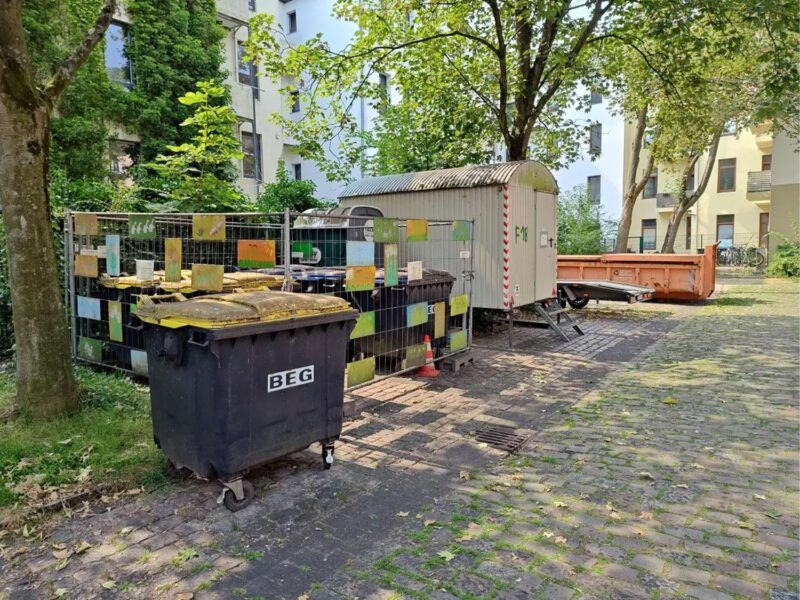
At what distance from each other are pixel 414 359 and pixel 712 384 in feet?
12.5

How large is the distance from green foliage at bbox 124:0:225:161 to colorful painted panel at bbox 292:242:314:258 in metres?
10.6

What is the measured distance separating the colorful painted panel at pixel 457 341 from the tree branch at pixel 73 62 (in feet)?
17.4

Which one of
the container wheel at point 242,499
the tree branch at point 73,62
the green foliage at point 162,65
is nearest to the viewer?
the container wheel at point 242,499

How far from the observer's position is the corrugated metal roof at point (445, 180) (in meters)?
9.35

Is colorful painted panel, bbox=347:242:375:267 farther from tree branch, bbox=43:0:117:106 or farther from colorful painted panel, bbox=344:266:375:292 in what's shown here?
tree branch, bbox=43:0:117:106

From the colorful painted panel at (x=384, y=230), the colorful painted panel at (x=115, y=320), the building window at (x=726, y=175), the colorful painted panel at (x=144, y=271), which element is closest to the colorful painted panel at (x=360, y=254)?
the colorful painted panel at (x=384, y=230)

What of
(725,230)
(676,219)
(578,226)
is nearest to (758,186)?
(725,230)

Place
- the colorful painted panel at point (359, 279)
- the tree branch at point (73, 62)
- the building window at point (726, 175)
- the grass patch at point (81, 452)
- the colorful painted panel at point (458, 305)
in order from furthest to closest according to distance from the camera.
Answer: the building window at point (726, 175)
the colorful painted panel at point (458, 305)
the colorful painted panel at point (359, 279)
the tree branch at point (73, 62)
the grass patch at point (81, 452)

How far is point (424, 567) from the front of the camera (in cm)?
306

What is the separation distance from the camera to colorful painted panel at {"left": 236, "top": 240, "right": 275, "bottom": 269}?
5.45m

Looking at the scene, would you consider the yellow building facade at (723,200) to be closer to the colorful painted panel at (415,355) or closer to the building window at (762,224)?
the building window at (762,224)

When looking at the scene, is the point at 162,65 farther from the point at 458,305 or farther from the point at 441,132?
the point at 458,305

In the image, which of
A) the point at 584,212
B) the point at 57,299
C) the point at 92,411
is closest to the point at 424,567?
the point at 92,411

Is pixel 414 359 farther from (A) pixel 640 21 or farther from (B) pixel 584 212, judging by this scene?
(B) pixel 584 212
